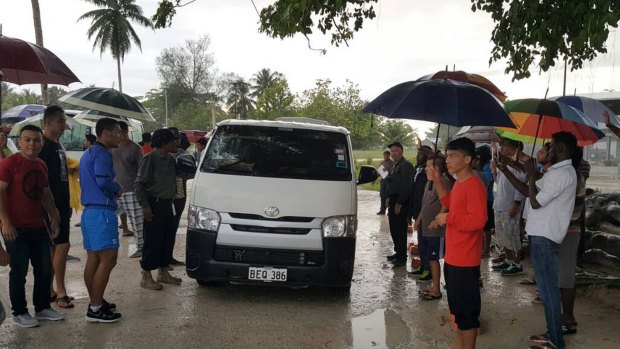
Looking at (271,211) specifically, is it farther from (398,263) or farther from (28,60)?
(398,263)

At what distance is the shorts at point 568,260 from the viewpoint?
4.24 m

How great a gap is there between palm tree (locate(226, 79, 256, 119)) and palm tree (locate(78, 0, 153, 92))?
27.2 meters

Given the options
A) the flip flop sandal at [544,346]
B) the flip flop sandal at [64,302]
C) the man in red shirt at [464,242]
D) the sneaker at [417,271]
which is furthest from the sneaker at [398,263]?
the flip flop sandal at [64,302]

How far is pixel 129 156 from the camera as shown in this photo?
302 inches

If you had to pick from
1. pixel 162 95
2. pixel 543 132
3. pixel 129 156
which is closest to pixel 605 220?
pixel 543 132

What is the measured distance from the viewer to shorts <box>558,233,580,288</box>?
4242mm

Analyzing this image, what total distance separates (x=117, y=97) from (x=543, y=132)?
5399 mm

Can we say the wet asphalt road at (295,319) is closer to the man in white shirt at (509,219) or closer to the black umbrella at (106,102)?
the man in white shirt at (509,219)

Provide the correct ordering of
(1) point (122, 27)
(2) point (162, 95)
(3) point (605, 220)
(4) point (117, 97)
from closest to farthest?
(4) point (117, 97) → (3) point (605, 220) → (1) point (122, 27) → (2) point (162, 95)

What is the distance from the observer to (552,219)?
3910 mm

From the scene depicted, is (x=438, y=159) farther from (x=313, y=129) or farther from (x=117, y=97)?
(x=117, y=97)

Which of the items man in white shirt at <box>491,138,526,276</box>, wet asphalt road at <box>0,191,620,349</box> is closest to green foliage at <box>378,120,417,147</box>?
man in white shirt at <box>491,138,526,276</box>

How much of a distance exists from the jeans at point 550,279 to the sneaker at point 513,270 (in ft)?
8.93

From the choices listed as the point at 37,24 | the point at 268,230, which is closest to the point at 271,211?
the point at 268,230
